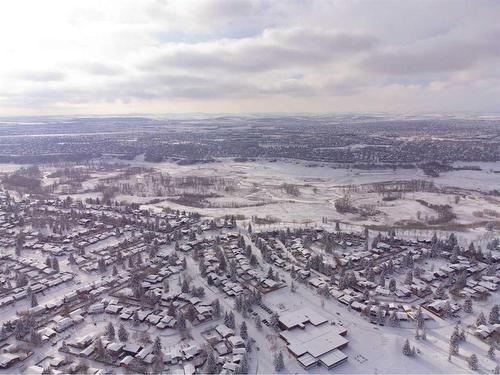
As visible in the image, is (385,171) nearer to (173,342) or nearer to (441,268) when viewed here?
(441,268)

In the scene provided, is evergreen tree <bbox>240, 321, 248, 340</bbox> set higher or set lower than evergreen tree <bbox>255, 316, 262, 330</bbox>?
higher

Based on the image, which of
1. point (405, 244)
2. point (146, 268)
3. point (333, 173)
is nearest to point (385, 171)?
point (333, 173)

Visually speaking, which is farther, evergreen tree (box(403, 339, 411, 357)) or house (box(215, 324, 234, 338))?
house (box(215, 324, 234, 338))

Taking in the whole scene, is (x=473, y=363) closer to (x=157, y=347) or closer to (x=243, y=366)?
(x=243, y=366)

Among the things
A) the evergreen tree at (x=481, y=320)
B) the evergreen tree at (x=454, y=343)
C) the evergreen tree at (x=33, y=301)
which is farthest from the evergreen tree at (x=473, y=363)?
the evergreen tree at (x=33, y=301)

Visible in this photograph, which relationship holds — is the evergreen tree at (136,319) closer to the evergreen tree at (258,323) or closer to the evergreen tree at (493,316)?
the evergreen tree at (258,323)

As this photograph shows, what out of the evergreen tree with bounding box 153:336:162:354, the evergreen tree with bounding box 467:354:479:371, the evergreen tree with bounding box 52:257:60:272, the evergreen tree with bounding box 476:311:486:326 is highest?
the evergreen tree with bounding box 52:257:60:272

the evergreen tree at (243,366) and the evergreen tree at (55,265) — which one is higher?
the evergreen tree at (55,265)

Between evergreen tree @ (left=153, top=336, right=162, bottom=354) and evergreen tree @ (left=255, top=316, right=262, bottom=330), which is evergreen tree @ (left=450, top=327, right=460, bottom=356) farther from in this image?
evergreen tree @ (left=153, top=336, right=162, bottom=354)

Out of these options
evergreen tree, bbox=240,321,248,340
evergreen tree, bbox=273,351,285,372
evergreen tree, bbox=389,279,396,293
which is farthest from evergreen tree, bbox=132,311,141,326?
evergreen tree, bbox=389,279,396,293
